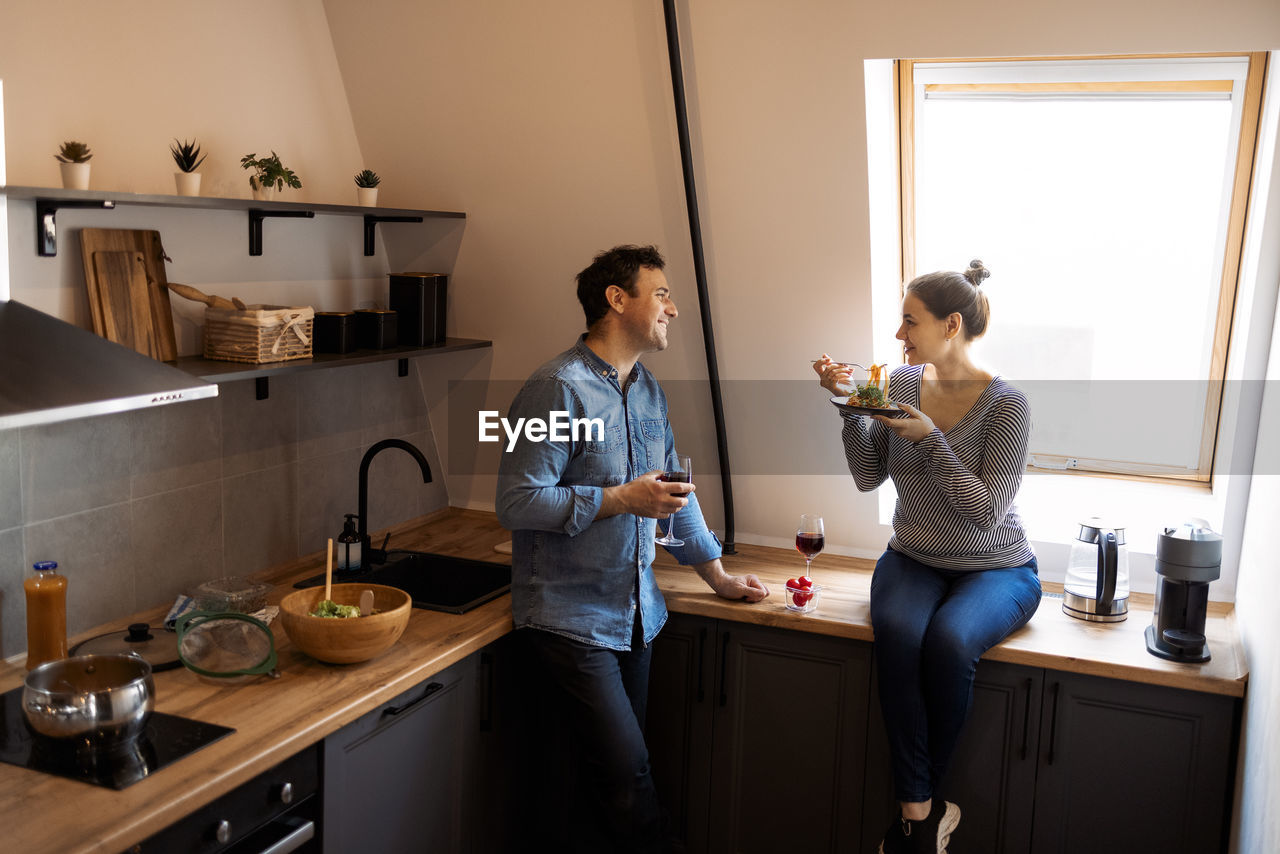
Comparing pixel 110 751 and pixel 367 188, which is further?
pixel 367 188

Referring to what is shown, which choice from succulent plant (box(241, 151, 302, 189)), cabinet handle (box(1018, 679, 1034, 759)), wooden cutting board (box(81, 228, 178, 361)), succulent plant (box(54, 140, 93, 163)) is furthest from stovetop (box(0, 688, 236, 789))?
cabinet handle (box(1018, 679, 1034, 759))

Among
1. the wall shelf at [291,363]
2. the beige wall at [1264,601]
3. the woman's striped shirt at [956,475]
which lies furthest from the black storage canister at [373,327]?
the beige wall at [1264,601]

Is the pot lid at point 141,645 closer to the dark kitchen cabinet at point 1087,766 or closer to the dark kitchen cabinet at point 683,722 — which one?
the dark kitchen cabinet at point 683,722

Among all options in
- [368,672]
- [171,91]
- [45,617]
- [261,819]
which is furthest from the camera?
[171,91]

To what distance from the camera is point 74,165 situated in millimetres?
2283

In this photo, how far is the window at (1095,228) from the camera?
292 centimetres

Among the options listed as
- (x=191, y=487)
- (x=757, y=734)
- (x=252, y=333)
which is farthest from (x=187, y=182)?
(x=757, y=734)

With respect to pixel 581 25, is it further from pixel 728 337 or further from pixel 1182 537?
pixel 1182 537

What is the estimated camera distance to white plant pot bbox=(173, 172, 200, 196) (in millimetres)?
→ 2543

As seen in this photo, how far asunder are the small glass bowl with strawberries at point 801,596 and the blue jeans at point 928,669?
0.73 ft

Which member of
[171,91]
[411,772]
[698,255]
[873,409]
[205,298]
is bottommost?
[411,772]

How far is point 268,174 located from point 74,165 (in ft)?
1.80

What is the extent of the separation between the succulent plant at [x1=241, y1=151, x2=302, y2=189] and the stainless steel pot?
4.28 feet

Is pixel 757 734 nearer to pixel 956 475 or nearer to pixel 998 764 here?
pixel 998 764
